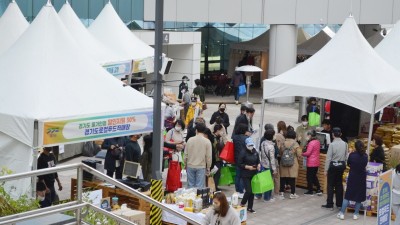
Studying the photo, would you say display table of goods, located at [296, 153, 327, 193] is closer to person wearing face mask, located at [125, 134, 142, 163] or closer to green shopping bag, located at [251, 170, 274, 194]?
green shopping bag, located at [251, 170, 274, 194]

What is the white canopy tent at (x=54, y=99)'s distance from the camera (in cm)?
1300

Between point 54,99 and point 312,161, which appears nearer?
→ point 54,99

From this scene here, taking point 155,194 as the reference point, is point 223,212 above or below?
above

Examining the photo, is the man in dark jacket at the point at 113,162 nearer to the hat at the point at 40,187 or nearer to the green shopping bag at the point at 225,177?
the green shopping bag at the point at 225,177

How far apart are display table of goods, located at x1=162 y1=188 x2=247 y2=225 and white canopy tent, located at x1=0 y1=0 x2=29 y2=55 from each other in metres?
9.15

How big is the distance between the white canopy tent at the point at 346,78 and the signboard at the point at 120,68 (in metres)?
5.37

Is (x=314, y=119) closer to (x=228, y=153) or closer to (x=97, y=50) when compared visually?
(x=97, y=50)

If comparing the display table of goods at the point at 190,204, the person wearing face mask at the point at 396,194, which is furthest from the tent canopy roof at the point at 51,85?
the person wearing face mask at the point at 396,194

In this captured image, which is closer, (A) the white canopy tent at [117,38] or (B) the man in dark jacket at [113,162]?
(B) the man in dark jacket at [113,162]

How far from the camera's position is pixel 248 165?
1573 cm

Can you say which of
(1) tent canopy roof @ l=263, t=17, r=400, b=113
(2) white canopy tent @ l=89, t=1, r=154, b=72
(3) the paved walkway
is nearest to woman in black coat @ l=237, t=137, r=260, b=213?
(3) the paved walkway

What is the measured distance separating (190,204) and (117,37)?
42.1 ft

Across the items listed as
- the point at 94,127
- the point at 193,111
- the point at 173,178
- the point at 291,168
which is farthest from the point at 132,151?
the point at 193,111

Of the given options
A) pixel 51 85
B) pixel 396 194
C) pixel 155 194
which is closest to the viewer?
pixel 155 194
